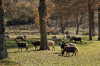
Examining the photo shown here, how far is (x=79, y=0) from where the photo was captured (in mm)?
34312

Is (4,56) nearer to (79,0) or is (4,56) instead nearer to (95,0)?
(95,0)

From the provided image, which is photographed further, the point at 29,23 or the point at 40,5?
the point at 29,23

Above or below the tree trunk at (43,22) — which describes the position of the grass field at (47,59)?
below

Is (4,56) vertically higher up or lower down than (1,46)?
lower down

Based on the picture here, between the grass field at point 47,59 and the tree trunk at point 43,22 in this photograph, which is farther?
the tree trunk at point 43,22

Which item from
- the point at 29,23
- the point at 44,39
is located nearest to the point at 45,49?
the point at 44,39

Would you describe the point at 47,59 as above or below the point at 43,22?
below

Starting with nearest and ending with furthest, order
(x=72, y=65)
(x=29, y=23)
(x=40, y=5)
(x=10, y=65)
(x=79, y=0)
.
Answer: (x=10, y=65)
(x=72, y=65)
(x=40, y=5)
(x=79, y=0)
(x=29, y=23)

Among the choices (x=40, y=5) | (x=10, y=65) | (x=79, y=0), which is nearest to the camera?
(x=10, y=65)

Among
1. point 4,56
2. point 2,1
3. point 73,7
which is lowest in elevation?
point 4,56

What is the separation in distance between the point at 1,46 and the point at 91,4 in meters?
24.8

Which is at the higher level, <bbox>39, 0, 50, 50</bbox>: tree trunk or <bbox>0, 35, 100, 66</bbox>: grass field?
<bbox>39, 0, 50, 50</bbox>: tree trunk

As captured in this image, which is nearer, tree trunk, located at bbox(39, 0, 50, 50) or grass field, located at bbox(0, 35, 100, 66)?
grass field, located at bbox(0, 35, 100, 66)

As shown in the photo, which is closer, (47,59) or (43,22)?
(47,59)
